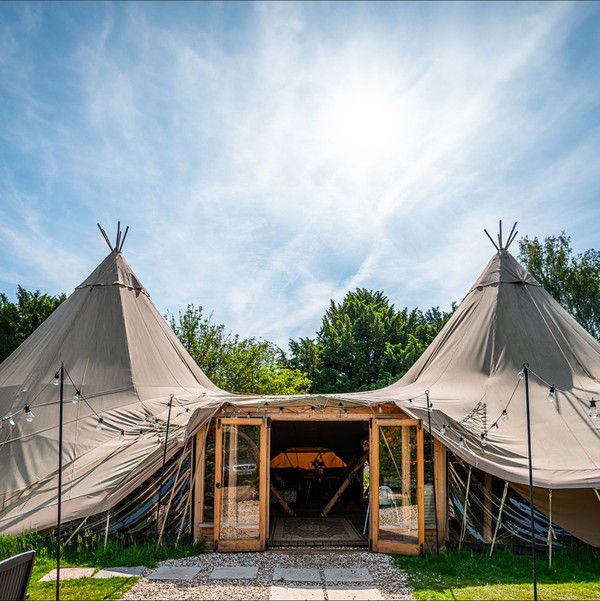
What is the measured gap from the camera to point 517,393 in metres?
7.09

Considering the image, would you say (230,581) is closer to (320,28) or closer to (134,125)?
(320,28)

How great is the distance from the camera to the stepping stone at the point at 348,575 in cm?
558

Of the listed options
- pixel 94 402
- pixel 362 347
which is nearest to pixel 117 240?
pixel 94 402

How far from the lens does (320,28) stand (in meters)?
4.65

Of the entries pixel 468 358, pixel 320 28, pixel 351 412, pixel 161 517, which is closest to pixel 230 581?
pixel 161 517

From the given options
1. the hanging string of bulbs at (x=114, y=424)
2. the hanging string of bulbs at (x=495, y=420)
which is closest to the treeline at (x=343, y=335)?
the hanging string of bulbs at (x=114, y=424)

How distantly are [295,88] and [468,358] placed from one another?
4444 millimetres

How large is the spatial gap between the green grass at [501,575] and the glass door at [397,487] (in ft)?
0.91

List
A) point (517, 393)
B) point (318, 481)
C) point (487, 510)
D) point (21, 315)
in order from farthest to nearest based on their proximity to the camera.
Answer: point (21, 315) → point (318, 481) → point (517, 393) → point (487, 510)

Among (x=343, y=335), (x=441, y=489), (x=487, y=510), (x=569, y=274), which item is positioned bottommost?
(x=487, y=510)

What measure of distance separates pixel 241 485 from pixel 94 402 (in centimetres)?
229

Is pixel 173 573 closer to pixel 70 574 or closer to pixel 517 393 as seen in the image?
pixel 70 574

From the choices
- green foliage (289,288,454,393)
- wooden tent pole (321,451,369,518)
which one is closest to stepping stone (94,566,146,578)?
wooden tent pole (321,451,369,518)

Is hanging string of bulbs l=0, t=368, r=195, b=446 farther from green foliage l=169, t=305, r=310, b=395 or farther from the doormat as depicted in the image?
green foliage l=169, t=305, r=310, b=395
